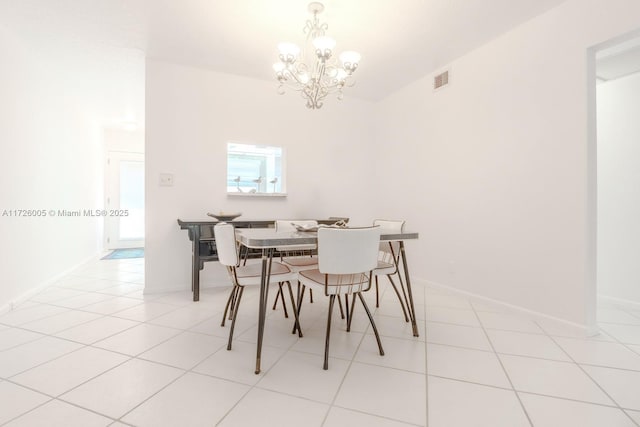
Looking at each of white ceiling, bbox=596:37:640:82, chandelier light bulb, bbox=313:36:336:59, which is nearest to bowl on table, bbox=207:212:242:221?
chandelier light bulb, bbox=313:36:336:59

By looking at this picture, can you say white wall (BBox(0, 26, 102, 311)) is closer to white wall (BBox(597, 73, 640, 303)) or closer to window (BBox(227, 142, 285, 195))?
window (BBox(227, 142, 285, 195))

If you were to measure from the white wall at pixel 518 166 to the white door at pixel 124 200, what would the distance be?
573 cm

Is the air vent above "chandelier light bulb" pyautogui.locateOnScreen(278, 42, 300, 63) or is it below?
above

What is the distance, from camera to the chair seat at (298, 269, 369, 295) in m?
1.74

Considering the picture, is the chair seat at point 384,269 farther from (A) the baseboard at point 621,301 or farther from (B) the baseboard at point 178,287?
(A) the baseboard at point 621,301

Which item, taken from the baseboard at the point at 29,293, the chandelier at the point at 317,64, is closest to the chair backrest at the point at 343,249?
the chandelier at the point at 317,64

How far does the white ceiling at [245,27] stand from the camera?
2.26 meters

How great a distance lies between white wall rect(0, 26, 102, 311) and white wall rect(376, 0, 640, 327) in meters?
4.10

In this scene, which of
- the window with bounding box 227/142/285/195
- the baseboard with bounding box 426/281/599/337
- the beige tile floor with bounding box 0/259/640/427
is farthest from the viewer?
the window with bounding box 227/142/285/195

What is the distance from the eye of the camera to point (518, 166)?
8.29 feet

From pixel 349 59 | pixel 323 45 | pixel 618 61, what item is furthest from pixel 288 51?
pixel 618 61

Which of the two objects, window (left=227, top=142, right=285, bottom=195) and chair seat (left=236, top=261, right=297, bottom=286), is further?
window (left=227, top=142, right=285, bottom=195)

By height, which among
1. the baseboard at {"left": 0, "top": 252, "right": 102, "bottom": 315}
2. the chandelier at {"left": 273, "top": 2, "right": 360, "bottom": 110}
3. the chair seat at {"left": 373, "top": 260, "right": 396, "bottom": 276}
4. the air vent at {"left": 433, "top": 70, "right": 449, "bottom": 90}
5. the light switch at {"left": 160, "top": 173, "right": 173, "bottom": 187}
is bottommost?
the baseboard at {"left": 0, "top": 252, "right": 102, "bottom": 315}

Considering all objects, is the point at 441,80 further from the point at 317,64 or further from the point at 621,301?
the point at 621,301
